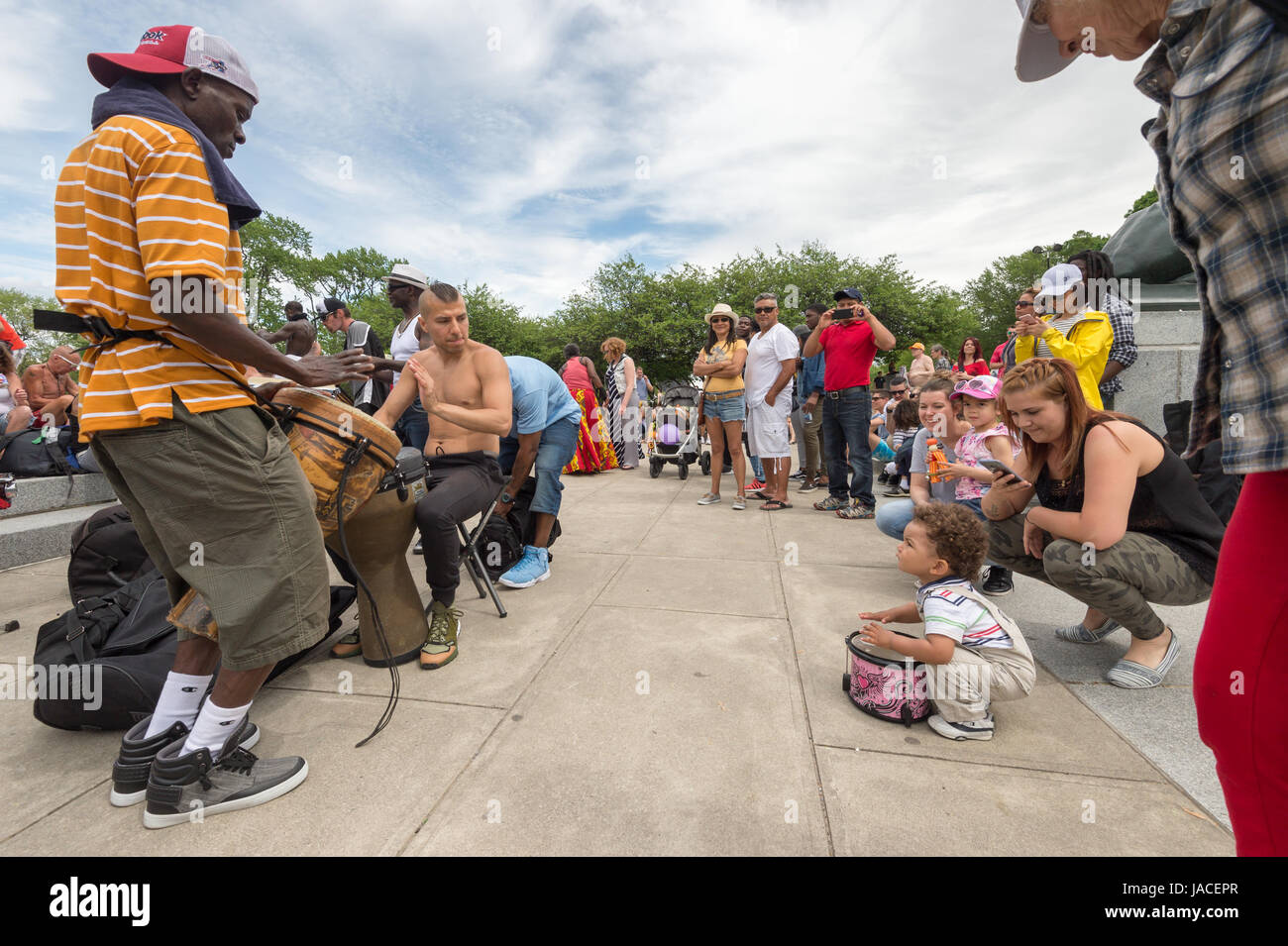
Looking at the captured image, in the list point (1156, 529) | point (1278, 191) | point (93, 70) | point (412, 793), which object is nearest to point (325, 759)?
point (412, 793)

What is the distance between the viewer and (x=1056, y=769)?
6.73ft

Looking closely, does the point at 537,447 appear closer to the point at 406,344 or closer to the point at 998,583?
the point at 406,344

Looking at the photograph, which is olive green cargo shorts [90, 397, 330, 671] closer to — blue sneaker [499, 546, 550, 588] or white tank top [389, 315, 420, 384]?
blue sneaker [499, 546, 550, 588]

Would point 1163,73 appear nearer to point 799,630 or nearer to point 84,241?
point 84,241

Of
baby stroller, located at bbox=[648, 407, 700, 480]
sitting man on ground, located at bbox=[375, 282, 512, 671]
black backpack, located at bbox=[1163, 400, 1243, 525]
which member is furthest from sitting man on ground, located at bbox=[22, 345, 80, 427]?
black backpack, located at bbox=[1163, 400, 1243, 525]

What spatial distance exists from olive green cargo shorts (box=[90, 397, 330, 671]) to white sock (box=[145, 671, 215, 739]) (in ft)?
1.15

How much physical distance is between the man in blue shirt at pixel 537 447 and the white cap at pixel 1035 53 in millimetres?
3072

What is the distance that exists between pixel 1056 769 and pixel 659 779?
133 cm

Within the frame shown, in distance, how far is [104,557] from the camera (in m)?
3.17

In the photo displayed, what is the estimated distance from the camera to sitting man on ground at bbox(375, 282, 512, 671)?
3021 mm

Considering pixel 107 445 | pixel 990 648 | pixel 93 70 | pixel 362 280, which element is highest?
pixel 362 280

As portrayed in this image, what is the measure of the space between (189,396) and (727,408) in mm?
5658

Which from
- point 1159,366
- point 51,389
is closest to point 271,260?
point 51,389

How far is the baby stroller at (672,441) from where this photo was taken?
29.8 ft
